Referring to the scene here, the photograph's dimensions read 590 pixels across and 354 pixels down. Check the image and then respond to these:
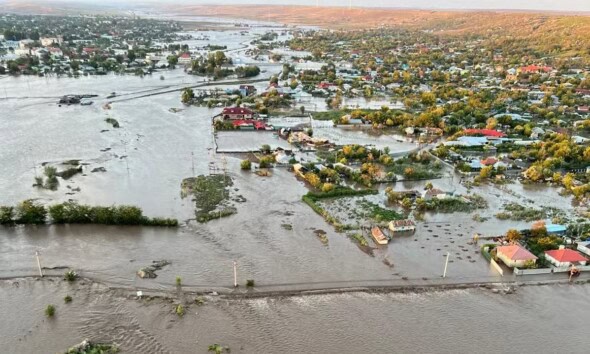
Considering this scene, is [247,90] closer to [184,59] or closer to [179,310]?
[184,59]

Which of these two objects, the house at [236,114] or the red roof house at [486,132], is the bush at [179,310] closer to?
the house at [236,114]

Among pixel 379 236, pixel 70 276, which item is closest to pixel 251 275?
pixel 379 236

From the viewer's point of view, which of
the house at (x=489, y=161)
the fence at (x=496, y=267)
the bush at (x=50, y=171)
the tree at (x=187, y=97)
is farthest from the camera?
the tree at (x=187, y=97)

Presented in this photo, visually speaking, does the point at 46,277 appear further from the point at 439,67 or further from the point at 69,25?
the point at 69,25

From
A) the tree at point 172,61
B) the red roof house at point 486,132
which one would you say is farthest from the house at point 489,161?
the tree at point 172,61

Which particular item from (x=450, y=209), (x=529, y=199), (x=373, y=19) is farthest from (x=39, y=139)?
(x=373, y=19)

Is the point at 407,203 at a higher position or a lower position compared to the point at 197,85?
lower

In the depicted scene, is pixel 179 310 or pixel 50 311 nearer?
pixel 50 311
